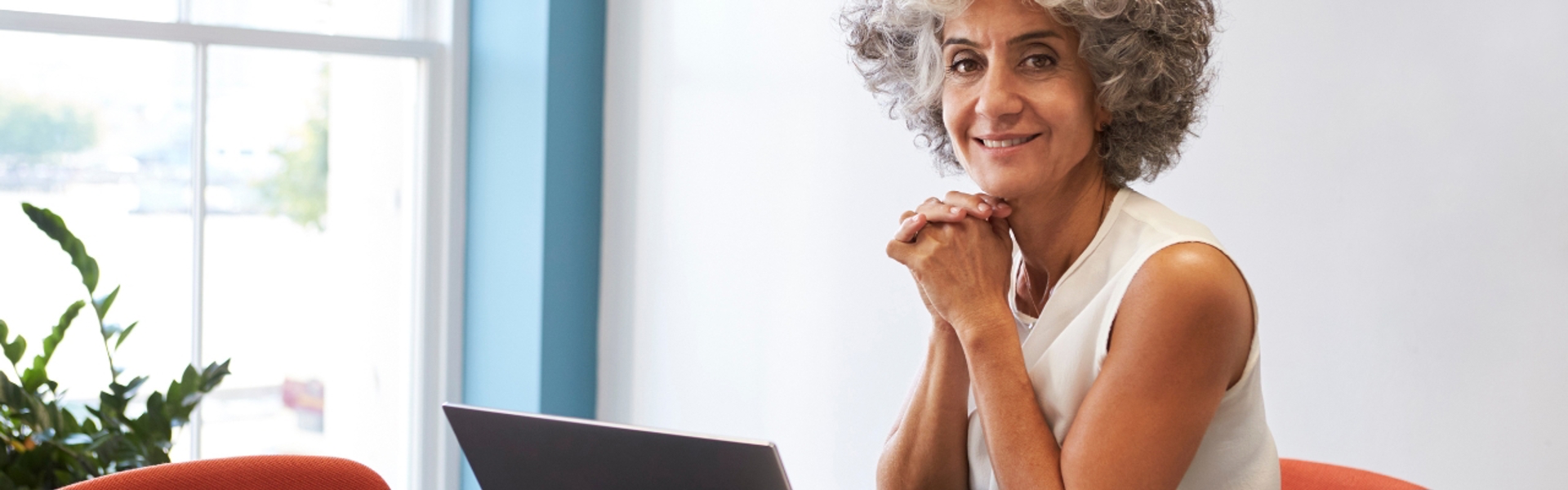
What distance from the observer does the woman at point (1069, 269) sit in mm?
1211

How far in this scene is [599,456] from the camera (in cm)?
116

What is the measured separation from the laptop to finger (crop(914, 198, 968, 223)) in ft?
1.59

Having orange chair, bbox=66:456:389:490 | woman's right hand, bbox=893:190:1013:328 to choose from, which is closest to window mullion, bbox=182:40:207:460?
orange chair, bbox=66:456:389:490

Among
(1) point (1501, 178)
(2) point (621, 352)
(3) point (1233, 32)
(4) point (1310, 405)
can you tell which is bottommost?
(2) point (621, 352)

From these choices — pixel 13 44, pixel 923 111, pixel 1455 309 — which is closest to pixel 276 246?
pixel 13 44

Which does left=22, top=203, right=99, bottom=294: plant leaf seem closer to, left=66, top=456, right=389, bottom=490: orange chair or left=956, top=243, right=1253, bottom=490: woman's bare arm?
left=66, top=456, right=389, bottom=490: orange chair

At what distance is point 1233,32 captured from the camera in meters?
1.96

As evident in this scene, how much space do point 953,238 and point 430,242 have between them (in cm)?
239

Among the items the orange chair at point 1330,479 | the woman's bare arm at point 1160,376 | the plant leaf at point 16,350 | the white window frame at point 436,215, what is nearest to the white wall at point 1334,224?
the orange chair at point 1330,479

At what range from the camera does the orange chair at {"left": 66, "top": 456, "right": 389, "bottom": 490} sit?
60.2 inches

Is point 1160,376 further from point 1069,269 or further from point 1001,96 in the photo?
point 1001,96

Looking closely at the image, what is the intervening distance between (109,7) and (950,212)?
2.40m

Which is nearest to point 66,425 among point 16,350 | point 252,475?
point 16,350

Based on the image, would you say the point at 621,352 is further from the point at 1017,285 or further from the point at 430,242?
the point at 1017,285
